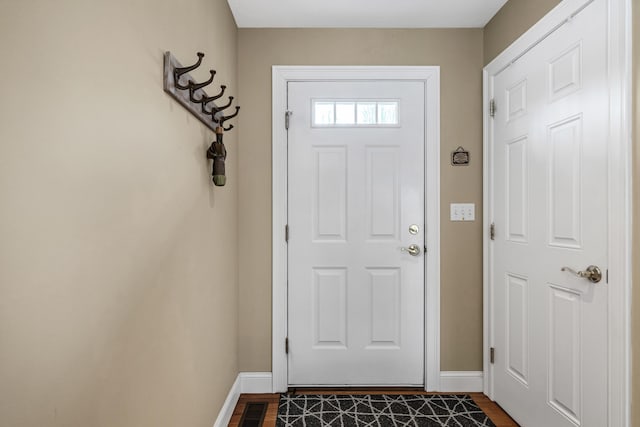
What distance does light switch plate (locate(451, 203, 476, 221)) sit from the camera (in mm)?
2389

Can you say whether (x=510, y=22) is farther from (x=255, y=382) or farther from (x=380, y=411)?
(x=255, y=382)

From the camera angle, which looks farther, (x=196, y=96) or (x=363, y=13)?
(x=363, y=13)

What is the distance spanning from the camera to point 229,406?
2086 mm

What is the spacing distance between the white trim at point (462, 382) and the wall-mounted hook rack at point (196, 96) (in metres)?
1.85

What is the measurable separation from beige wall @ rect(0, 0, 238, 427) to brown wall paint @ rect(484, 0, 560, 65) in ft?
5.16

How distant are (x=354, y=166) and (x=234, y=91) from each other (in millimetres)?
861

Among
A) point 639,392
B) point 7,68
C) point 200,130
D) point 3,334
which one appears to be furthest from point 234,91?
point 639,392

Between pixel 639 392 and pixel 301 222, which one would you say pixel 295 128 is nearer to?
pixel 301 222

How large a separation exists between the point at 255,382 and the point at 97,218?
190 cm

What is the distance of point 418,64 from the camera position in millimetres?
2389

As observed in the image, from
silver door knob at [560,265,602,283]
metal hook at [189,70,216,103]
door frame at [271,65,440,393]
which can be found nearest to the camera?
metal hook at [189,70,216,103]

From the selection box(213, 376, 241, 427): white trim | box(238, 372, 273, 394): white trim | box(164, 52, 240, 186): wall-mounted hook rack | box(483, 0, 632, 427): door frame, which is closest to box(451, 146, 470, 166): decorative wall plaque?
box(483, 0, 632, 427): door frame

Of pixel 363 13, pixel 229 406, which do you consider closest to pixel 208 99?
pixel 363 13

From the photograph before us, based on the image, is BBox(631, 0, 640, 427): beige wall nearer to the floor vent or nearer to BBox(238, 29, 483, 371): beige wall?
BBox(238, 29, 483, 371): beige wall
